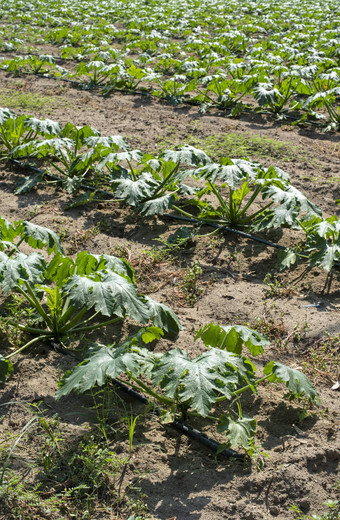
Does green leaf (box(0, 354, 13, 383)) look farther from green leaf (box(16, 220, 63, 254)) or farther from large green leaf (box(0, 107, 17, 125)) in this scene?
large green leaf (box(0, 107, 17, 125))

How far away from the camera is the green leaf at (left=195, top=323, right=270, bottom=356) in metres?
3.14

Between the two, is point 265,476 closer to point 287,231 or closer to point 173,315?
point 173,315

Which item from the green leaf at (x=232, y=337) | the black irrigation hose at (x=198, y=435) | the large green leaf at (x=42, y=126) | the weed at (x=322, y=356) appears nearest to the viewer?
the black irrigation hose at (x=198, y=435)

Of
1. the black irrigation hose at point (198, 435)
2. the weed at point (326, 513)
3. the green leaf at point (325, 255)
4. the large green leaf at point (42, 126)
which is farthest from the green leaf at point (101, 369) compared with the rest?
the large green leaf at point (42, 126)

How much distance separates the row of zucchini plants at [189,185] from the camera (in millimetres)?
4512

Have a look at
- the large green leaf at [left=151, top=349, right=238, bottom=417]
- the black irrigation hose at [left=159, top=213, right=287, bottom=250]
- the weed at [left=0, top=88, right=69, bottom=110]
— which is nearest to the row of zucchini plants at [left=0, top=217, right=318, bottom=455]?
the large green leaf at [left=151, top=349, right=238, bottom=417]

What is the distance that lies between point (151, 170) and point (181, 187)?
325mm

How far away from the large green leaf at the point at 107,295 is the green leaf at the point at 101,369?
0.25 metres

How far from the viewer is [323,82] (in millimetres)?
8695

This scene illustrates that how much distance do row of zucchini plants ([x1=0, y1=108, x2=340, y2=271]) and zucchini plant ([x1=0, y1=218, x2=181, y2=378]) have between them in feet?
4.38

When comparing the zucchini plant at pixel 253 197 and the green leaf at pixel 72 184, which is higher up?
the zucchini plant at pixel 253 197

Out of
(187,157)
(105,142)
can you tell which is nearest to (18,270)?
(187,157)

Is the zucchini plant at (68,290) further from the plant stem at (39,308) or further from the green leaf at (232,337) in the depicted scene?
the green leaf at (232,337)

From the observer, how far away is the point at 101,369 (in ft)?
9.06
